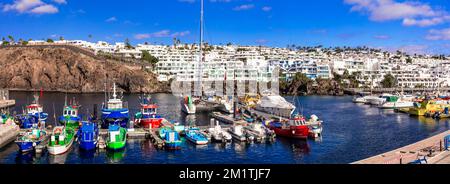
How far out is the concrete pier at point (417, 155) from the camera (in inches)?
569

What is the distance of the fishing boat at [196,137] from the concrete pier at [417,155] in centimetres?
1223

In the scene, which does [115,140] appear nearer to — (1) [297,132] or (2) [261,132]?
(2) [261,132]

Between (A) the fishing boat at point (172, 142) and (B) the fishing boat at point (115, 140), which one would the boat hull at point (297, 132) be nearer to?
(A) the fishing boat at point (172, 142)

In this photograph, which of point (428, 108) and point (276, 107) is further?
point (428, 108)

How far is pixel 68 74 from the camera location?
297 ft

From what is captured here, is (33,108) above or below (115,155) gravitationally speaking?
above

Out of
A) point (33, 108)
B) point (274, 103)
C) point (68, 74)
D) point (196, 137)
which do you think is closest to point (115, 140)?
point (196, 137)

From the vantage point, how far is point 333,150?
25250 mm

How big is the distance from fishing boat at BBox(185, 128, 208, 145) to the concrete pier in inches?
482

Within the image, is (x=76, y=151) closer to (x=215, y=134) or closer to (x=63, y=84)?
(x=215, y=134)

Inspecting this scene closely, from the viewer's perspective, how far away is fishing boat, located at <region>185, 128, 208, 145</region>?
2638 centimetres

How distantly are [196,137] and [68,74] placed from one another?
235 feet

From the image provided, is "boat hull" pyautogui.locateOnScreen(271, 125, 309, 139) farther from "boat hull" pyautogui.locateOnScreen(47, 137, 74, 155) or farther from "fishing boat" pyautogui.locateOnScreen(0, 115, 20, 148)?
"fishing boat" pyautogui.locateOnScreen(0, 115, 20, 148)
